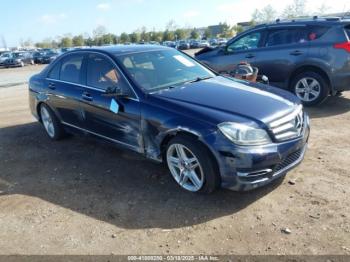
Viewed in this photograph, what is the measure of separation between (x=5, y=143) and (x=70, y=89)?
2.15 metres

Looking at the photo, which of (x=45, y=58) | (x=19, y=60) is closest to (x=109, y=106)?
(x=19, y=60)

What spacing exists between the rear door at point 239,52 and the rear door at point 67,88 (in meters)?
4.10

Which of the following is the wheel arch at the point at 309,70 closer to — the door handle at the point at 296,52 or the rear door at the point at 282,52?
the rear door at the point at 282,52

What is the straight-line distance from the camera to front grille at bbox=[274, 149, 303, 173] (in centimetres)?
385

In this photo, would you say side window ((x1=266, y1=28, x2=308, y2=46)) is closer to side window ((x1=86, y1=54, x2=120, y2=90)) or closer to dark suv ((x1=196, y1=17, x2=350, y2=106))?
dark suv ((x1=196, y1=17, x2=350, y2=106))

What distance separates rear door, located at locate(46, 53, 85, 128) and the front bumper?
259 centimetres

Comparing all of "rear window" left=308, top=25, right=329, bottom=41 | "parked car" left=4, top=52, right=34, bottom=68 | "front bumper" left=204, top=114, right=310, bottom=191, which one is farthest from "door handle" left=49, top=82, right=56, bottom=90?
"parked car" left=4, top=52, right=34, bottom=68

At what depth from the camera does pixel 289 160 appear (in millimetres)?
3961

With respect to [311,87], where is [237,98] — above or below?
above

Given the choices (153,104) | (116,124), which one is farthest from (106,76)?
(153,104)

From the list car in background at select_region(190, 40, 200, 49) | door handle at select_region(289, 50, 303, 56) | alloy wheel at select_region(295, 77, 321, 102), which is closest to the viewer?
alloy wheel at select_region(295, 77, 321, 102)

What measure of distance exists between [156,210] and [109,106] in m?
1.58

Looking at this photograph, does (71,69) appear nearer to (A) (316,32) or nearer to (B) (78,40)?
(A) (316,32)

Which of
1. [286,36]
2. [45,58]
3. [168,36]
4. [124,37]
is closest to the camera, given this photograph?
[286,36]
